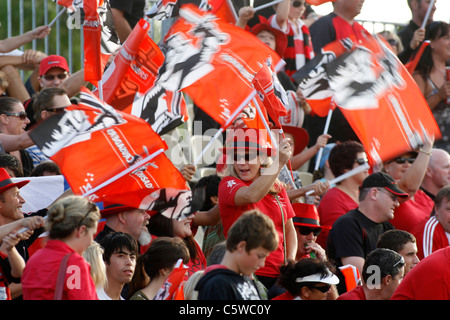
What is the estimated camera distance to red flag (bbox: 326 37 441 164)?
27.2ft

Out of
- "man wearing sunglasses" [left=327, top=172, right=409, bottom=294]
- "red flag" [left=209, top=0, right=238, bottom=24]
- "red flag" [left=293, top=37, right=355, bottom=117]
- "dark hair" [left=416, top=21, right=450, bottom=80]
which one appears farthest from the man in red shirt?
"dark hair" [left=416, top=21, right=450, bottom=80]

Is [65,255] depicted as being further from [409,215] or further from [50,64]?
[409,215]

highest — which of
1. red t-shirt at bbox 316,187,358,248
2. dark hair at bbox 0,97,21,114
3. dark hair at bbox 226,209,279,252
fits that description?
dark hair at bbox 226,209,279,252

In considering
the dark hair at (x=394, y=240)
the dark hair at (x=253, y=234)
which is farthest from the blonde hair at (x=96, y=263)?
the dark hair at (x=394, y=240)

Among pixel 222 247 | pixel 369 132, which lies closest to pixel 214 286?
pixel 222 247

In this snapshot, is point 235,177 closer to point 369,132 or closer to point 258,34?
point 369,132

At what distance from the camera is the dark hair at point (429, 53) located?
465 inches

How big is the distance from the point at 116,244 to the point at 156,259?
1.16ft

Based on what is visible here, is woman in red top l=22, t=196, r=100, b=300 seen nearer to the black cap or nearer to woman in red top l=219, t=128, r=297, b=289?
woman in red top l=219, t=128, r=297, b=289

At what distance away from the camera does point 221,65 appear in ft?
27.5

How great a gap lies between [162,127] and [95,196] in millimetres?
1483

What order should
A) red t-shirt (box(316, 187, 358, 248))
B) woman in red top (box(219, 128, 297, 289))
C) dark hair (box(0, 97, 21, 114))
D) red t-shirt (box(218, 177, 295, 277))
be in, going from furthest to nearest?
red t-shirt (box(316, 187, 358, 248))
dark hair (box(0, 97, 21, 114))
red t-shirt (box(218, 177, 295, 277))
woman in red top (box(219, 128, 297, 289))

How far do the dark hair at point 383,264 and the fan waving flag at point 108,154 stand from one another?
1509 millimetres

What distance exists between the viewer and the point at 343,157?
30.3 ft
